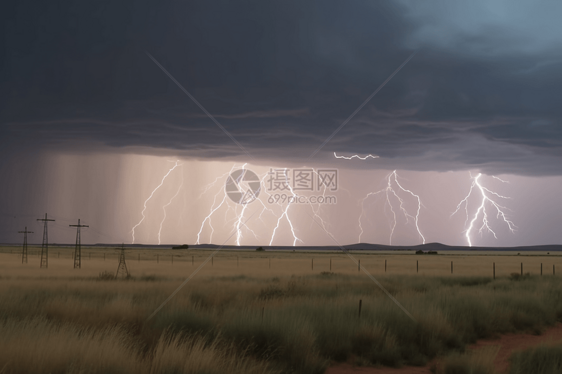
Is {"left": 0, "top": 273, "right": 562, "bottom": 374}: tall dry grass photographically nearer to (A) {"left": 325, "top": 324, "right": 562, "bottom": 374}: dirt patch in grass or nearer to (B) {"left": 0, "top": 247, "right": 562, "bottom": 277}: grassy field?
(A) {"left": 325, "top": 324, "right": 562, "bottom": 374}: dirt patch in grass

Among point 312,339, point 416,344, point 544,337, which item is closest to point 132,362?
point 312,339

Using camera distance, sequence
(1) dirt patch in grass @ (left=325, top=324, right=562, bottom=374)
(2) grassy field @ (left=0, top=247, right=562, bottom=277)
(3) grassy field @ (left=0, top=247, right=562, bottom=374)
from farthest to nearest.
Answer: (2) grassy field @ (left=0, top=247, right=562, bottom=277) → (1) dirt patch in grass @ (left=325, top=324, right=562, bottom=374) → (3) grassy field @ (left=0, top=247, right=562, bottom=374)

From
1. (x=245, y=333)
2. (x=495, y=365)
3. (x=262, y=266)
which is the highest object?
(x=245, y=333)

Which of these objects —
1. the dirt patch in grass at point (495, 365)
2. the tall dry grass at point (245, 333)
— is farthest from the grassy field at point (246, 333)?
the dirt patch in grass at point (495, 365)

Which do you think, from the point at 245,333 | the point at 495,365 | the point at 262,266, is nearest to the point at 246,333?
the point at 245,333

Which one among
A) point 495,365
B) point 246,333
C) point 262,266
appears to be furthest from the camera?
point 262,266

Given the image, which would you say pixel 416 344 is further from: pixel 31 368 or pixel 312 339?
pixel 31 368

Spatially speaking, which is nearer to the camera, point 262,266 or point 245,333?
point 245,333

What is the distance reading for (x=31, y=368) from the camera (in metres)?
7.65

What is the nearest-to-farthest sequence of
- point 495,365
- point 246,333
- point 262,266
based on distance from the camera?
point 495,365 < point 246,333 < point 262,266

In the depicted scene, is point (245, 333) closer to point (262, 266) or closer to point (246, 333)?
point (246, 333)

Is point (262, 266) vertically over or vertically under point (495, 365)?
under

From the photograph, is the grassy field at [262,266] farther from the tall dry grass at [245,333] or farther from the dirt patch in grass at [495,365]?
the dirt patch in grass at [495,365]

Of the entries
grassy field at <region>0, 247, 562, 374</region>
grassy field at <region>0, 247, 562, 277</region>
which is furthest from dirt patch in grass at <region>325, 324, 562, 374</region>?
grassy field at <region>0, 247, 562, 277</region>
